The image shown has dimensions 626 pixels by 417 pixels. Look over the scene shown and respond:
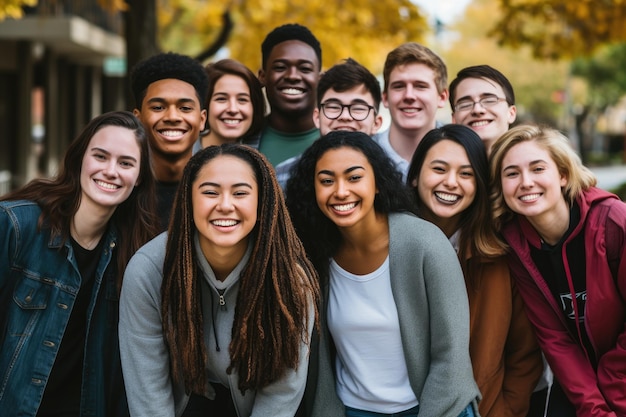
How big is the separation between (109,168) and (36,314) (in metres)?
0.83

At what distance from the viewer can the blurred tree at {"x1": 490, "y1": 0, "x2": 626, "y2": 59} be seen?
9.41 metres

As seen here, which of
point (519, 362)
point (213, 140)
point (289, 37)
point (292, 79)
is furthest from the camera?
point (289, 37)

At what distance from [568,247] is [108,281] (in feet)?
8.00

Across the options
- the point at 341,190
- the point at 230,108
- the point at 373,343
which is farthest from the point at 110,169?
the point at 373,343

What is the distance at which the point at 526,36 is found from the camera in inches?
451

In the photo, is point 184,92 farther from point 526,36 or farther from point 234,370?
point 526,36

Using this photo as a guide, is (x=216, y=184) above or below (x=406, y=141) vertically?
below

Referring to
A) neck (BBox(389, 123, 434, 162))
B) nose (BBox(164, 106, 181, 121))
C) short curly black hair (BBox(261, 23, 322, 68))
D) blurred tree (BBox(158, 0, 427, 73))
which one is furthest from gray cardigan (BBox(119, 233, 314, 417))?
blurred tree (BBox(158, 0, 427, 73))

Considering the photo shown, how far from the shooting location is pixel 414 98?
4676 mm

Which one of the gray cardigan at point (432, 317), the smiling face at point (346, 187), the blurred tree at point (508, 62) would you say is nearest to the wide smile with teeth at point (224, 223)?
the smiling face at point (346, 187)

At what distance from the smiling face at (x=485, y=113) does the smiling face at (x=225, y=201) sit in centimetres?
177

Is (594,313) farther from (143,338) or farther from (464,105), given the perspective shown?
(143,338)

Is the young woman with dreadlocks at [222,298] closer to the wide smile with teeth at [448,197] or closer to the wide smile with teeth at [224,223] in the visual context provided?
the wide smile with teeth at [224,223]

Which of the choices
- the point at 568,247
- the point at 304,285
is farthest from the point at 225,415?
the point at 568,247
